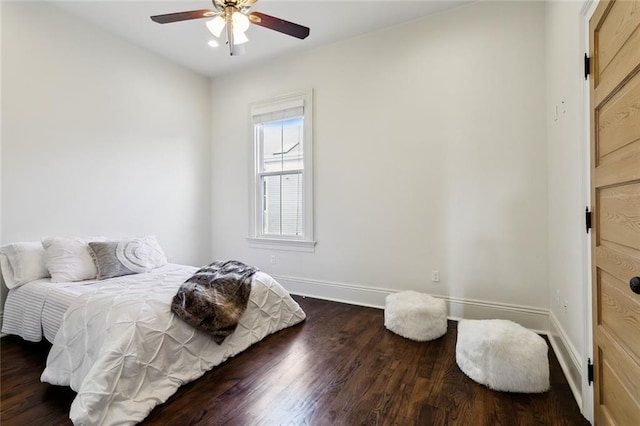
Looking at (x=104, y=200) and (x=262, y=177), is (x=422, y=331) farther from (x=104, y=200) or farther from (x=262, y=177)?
(x=104, y=200)

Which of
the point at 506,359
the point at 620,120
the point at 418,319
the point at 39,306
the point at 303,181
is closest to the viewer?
the point at 620,120

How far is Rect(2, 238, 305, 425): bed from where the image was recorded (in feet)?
5.00

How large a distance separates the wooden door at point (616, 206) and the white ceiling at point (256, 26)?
6.67 feet

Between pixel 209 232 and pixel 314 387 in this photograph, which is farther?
pixel 209 232

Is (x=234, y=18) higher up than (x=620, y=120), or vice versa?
(x=234, y=18)

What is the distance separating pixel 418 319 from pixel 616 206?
162cm

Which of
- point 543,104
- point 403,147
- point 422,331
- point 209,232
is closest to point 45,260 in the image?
point 209,232

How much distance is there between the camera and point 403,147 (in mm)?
3131

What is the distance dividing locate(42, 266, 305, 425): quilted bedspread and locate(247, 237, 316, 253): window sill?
1553 mm

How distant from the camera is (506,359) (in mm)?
1773

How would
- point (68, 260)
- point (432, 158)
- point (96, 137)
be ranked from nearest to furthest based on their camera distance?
point (68, 260)
point (432, 158)
point (96, 137)

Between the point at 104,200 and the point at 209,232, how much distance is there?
150 centimetres

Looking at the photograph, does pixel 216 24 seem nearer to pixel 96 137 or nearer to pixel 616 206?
pixel 96 137

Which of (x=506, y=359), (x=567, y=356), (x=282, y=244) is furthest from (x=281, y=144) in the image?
(x=567, y=356)
